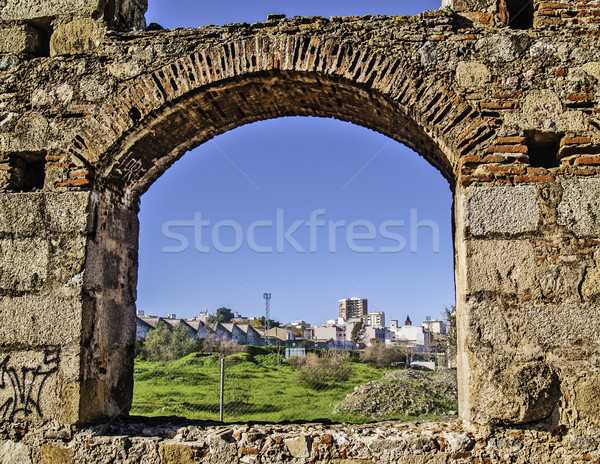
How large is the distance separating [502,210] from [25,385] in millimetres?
3790

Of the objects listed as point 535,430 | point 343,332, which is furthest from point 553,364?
point 343,332

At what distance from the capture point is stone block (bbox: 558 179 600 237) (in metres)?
3.50

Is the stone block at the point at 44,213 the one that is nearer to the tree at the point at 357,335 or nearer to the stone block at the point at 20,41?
the stone block at the point at 20,41

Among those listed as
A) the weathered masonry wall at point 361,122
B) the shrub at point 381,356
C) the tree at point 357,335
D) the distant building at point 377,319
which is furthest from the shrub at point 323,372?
the distant building at point 377,319

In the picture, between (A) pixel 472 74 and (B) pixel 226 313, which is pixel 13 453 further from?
(B) pixel 226 313

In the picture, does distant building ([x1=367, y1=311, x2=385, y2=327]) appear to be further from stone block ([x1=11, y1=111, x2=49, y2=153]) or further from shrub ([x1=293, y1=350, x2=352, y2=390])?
stone block ([x1=11, y1=111, x2=49, y2=153])

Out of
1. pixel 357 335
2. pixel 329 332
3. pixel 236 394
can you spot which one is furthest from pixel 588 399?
pixel 329 332

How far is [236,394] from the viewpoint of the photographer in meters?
15.1

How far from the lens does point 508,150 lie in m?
3.64

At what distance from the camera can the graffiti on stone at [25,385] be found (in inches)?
149

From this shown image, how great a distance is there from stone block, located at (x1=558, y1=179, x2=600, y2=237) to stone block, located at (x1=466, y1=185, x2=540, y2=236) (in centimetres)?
20

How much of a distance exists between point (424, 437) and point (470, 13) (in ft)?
10.6

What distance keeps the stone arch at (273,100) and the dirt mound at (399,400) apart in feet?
31.6

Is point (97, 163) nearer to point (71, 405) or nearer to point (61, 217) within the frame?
point (61, 217)
